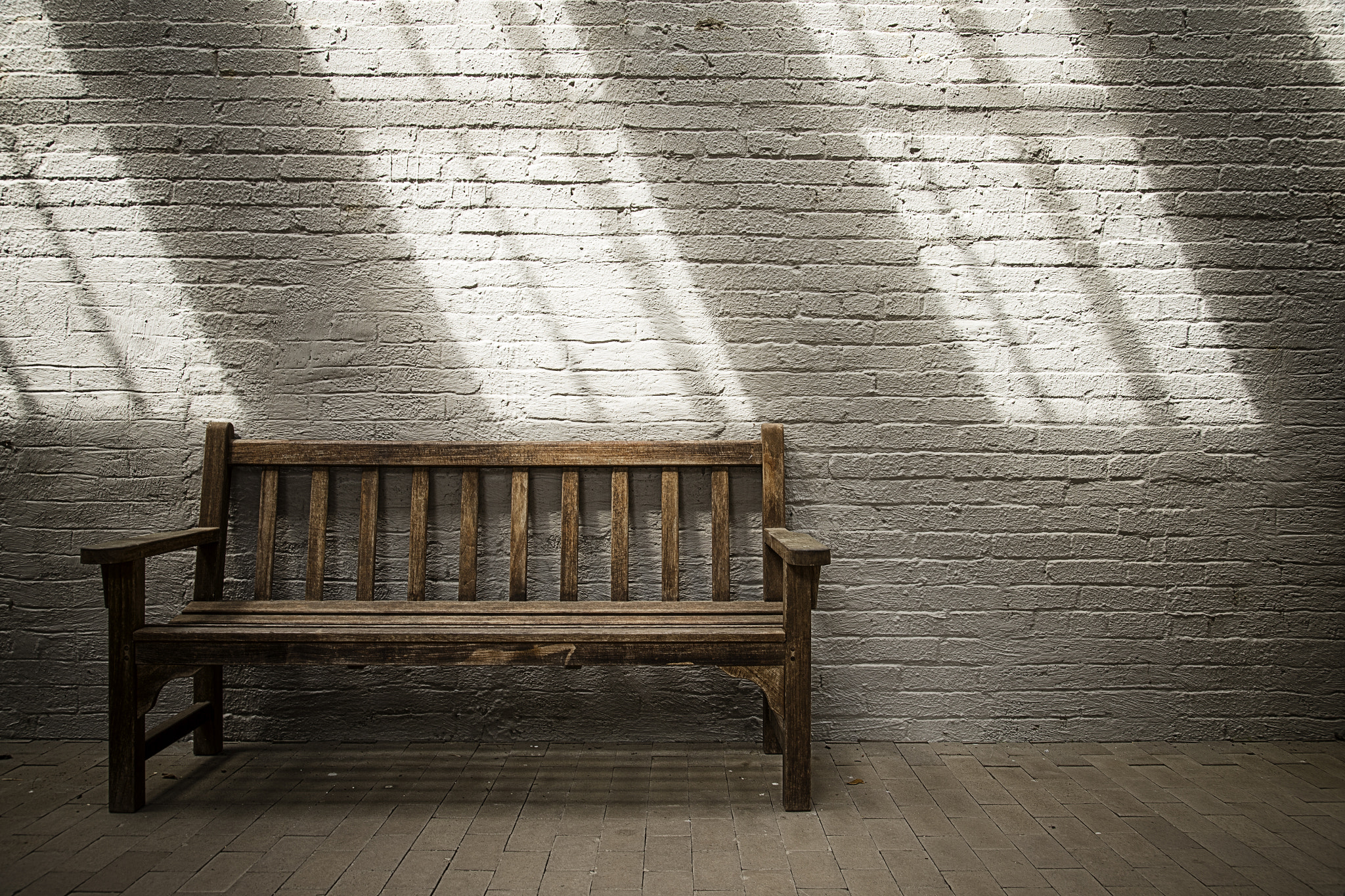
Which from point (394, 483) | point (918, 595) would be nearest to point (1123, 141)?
point (918, 595)

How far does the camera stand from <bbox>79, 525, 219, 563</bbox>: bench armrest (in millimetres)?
2225

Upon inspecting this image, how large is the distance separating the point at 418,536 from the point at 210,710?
900 millimetres

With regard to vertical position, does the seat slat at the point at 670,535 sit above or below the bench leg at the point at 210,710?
above

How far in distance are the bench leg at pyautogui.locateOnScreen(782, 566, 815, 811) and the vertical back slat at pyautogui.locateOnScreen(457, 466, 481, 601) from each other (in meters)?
1.11

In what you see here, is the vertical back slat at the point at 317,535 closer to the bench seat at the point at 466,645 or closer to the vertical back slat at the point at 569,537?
the bench seat at the point at 466,645

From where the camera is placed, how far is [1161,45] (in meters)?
2.90

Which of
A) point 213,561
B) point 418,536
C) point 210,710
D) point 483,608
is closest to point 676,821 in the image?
point 483,608

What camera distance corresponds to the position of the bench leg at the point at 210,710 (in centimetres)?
275

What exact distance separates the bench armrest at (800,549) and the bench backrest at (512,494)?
0.24 metres

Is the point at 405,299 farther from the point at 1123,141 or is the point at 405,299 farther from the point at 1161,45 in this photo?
the point at 1161,45

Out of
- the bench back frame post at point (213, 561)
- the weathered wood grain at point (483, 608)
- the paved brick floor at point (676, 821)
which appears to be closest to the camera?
the paved brick floor at point (676, 821)

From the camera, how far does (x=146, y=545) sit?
2365 mm

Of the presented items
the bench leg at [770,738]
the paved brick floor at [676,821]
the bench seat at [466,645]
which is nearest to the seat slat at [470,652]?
the bench seat at [466,645]

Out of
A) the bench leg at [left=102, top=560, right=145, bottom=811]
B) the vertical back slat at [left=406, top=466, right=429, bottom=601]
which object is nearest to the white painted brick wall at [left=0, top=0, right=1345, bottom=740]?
the vertical back slat at [left=406, top=466, right=429, bottom=601]
